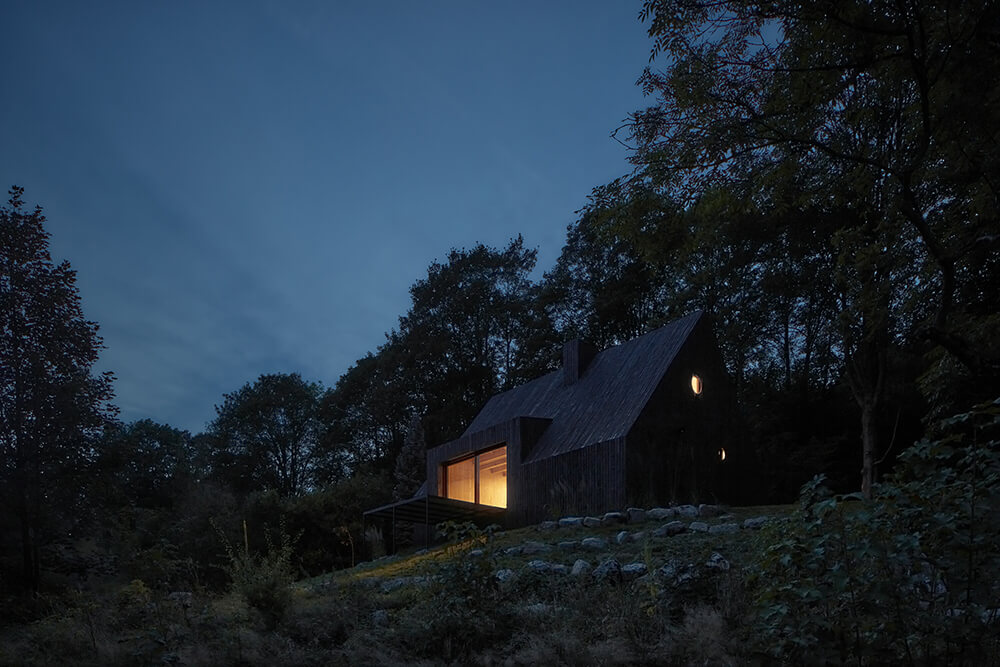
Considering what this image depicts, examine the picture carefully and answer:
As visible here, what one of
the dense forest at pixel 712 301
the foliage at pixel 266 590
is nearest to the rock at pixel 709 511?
the dense forest at pixel 712 301

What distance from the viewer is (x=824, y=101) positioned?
5.82 m

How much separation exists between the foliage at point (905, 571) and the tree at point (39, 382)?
1244 centimetres

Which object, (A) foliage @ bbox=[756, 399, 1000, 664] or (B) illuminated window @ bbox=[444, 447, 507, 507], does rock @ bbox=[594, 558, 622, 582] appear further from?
(B) illuminated window @ bbox=[444, 447, 507, 507]

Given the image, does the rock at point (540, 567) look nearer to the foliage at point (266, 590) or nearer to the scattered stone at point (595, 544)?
the scattered stone at point (595, 544)

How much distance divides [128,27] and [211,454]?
19411mm

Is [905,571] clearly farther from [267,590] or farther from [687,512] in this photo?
[687,512]

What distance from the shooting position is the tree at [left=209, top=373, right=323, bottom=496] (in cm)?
3488

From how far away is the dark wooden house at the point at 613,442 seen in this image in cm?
1380

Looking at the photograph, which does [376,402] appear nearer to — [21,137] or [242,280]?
[21,137]

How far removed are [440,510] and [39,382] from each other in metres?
8.44

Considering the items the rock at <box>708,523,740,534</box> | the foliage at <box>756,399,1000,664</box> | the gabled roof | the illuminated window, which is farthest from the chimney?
the foliage at <box>756,399,1000,664</box>

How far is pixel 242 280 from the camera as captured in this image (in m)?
95.3

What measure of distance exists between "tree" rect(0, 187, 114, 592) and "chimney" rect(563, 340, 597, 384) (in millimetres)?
10152

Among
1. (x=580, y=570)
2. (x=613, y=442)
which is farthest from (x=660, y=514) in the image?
(x=580, y=570)
